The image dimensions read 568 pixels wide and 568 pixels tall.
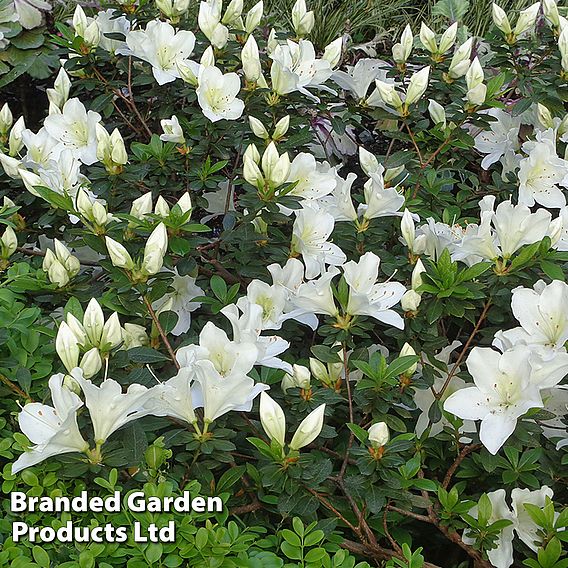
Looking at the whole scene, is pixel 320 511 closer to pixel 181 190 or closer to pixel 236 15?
pixel 181 190

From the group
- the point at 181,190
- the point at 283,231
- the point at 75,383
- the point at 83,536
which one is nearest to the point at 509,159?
the point at 283,231

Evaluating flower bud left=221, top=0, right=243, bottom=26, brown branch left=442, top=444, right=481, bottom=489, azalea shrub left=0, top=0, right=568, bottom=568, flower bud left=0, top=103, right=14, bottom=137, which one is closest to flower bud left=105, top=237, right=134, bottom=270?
azalea shrub left=0, top=0, right=568, bottom=568

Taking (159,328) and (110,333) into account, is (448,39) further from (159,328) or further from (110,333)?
(110,333)

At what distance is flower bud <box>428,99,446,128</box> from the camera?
7.38 ft

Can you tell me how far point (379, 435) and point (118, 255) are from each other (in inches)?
24.3

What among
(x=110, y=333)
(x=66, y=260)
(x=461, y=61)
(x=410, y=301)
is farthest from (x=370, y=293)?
(x=461, y=61)

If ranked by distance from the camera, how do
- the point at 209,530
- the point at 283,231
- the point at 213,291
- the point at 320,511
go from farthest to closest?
1. the point at 283,231
2. the point at 213,291
3. the point at 320,511
4. the point at 209,530

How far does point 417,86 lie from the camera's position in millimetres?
2201

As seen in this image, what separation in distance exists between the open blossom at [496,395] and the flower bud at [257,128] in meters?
0.88

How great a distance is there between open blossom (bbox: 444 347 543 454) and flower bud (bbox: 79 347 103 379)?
650 mm

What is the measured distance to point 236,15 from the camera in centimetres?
246

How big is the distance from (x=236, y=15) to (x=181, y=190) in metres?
0.66

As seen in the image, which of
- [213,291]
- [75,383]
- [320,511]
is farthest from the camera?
[213,291]

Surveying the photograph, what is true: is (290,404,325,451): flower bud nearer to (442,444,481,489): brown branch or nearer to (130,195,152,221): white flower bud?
(442,444,481,489): brown branch
